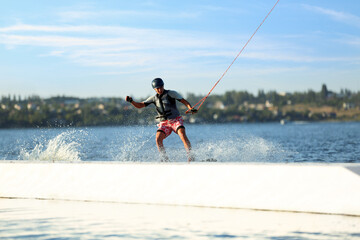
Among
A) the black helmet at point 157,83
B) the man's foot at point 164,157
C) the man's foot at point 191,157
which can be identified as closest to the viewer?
the man's foot at point 191,157

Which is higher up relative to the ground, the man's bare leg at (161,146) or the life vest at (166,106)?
the life vest at (166,106)

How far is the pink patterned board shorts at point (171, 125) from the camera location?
9383 mm

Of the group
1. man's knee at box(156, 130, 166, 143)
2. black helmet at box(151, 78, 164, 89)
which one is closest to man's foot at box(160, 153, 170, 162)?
man's knee at box(156, 130, 166, 143)

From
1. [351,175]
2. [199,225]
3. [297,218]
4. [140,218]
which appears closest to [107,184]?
[140,218]

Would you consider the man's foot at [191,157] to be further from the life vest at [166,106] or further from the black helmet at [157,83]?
the black helmet at [157,83]

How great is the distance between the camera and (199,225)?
6371mm

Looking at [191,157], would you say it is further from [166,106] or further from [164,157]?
[166,106]

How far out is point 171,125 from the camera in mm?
9422

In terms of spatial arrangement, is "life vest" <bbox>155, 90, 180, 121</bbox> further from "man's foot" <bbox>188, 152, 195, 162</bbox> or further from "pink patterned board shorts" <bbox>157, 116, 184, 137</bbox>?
"man's foot" <bbox>188, 152, 195, 162</bbox>

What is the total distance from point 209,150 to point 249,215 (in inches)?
154

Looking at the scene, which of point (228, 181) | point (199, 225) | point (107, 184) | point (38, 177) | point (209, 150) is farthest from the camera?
point (209, 150)

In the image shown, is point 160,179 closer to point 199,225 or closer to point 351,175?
point 199,225

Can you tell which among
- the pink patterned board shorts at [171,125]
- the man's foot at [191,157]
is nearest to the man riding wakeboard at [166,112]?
the pink patterned board shorts at [171,125]

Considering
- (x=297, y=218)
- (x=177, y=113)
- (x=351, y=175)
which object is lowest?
(x=297, y=218)
